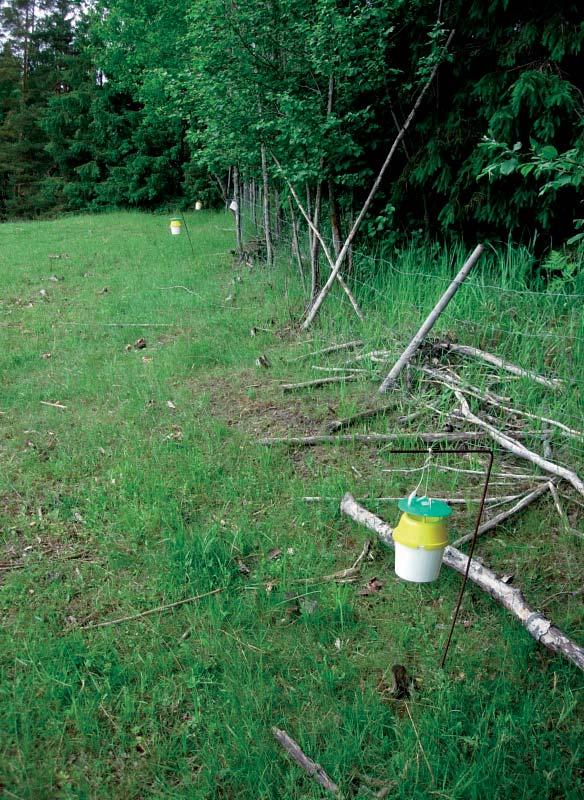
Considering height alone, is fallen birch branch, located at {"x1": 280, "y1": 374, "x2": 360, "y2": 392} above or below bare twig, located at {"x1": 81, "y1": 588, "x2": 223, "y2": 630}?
above

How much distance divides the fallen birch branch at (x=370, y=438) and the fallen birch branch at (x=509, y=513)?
0.59 metres

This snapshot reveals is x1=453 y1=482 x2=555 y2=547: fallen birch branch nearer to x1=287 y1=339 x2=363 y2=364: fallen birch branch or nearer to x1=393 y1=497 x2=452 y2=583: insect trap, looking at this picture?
x1=393 y1=497 x2=452 y2=583: insect trap

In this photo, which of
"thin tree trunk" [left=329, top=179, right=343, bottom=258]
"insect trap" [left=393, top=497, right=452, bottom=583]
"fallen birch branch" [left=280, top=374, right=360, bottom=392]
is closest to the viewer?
"insect trap" [left=393, top=497, right=452, bottom=583]

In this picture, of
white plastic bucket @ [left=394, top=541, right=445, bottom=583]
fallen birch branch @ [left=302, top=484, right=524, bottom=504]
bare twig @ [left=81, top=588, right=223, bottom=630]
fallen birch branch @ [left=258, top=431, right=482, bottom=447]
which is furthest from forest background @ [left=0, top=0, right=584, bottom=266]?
bare twig @ [left=81, top=588, right=223, bottom=630]

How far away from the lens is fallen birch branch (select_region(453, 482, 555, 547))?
309 cm

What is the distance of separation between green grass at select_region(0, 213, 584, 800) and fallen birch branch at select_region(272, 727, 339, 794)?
3cm

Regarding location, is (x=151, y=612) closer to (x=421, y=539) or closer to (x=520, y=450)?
(x=421, y=539)

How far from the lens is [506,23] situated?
5.65 metres

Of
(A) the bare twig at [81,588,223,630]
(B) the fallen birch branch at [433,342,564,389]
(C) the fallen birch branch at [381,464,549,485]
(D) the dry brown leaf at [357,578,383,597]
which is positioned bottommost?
(A) the bare twig at [81,588,223,630]

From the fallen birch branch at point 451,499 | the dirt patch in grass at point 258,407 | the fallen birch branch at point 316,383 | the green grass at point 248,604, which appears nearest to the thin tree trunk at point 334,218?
the green grass at point 248,604

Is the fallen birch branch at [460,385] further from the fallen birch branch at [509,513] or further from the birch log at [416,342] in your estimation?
the fallen birch branch at [509,513]

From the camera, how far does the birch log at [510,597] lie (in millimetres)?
2340

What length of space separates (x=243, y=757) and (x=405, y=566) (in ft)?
2.89

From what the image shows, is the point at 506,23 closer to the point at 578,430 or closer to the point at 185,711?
the point at 578,430
